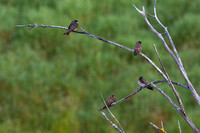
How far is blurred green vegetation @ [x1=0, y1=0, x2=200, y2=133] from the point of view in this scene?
5246 mm

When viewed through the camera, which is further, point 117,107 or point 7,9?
point 7,9

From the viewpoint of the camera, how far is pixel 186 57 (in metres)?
6.37

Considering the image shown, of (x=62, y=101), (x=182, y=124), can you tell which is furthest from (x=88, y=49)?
(x=182, y=124)

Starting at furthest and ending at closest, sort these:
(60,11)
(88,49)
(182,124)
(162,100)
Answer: (60,11) → (88,49) → (162,100) → (182,124)

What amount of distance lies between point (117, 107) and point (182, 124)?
1144 millimetres

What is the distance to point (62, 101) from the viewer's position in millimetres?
5582

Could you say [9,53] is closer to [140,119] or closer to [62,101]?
[62,101]

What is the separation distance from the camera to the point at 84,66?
21.0 ft

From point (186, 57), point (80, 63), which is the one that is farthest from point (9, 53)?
point (186, 57)

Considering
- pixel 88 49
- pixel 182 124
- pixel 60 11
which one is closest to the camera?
pixel 182 124

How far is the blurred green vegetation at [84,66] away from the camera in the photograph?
17.2 ft

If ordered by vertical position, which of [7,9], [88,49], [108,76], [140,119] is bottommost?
[140,119]

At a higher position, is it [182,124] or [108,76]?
Answer: [108,76]

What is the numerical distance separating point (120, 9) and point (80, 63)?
6.54 feet
